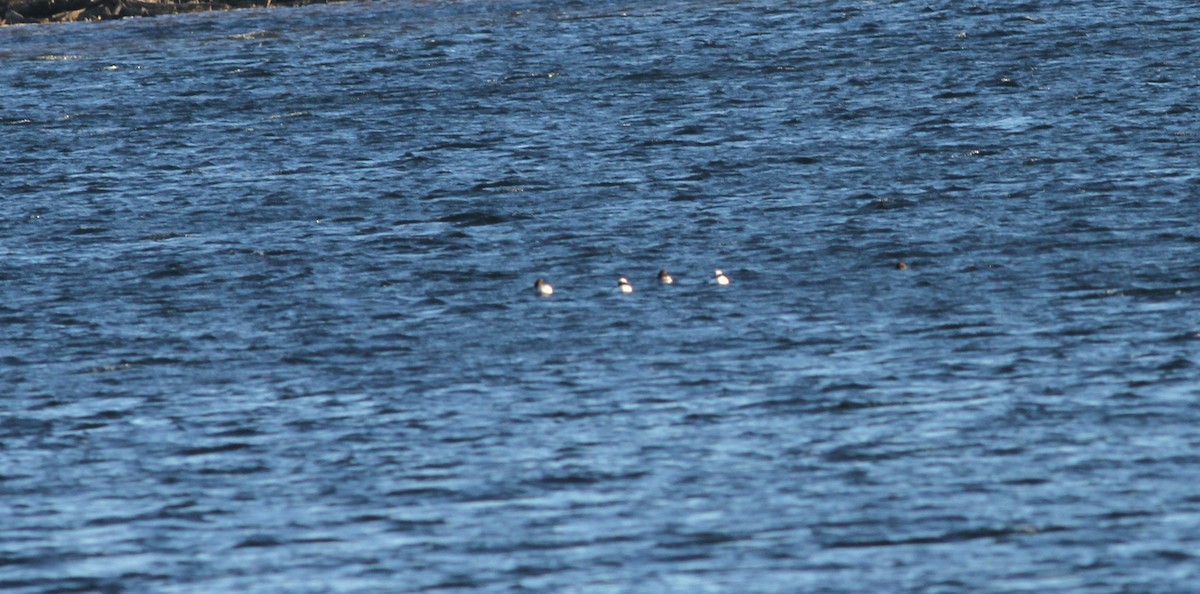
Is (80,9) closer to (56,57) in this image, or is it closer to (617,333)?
(56,57)

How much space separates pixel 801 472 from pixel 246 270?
40.2 feet

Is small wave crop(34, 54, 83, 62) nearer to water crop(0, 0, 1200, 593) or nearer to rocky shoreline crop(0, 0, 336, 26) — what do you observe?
water crop(0, 0, 1200, 593)

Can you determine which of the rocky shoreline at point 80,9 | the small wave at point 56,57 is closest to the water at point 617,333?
the small wave at point 56,57

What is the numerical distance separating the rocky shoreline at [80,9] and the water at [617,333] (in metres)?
19.0

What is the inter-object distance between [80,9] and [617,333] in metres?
45.3

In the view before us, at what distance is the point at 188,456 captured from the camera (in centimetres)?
2027

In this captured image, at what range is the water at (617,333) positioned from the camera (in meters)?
17.3

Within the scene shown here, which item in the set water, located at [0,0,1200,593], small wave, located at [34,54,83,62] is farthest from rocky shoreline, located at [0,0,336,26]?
water, located at [0,0,1200,593]

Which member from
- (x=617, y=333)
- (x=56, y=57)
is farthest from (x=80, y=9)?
(x=617, y=333)

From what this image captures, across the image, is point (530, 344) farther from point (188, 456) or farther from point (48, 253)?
point (48, 253)

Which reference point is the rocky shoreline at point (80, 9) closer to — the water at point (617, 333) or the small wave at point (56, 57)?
the small wave at point (56, 57)

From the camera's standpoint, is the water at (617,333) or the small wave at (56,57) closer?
the water at (617,333)

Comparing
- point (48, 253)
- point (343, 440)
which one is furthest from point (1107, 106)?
point (343, 440)

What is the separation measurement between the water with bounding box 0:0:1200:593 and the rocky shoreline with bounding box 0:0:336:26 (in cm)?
1897
